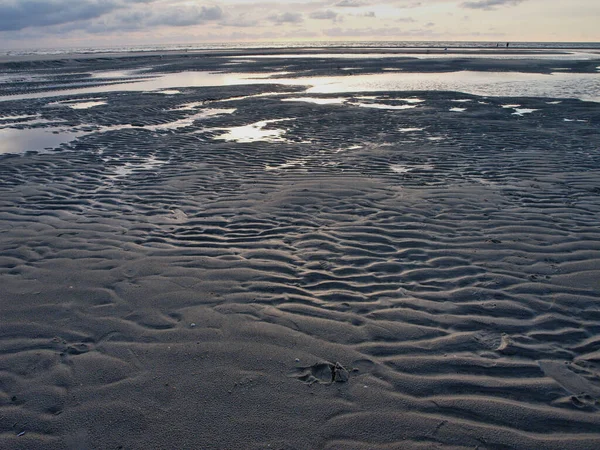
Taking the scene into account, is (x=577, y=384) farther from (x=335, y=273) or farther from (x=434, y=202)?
(x=434, y=202)

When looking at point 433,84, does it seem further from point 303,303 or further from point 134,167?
point 303,303

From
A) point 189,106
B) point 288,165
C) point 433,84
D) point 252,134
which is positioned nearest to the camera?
point 288,165

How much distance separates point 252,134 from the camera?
14.2m

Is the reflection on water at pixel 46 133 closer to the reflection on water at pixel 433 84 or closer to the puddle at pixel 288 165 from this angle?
the puddle at pixel 288 165

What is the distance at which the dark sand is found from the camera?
133 inches

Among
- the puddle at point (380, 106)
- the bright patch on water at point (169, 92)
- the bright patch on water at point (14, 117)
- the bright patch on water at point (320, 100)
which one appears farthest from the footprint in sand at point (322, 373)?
the bright patch on water at point (169, 92)

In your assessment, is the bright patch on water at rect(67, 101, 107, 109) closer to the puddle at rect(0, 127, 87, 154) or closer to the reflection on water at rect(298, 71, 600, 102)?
the puddle at rect(0, 127, 87, 154)

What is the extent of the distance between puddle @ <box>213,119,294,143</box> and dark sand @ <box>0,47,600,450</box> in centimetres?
286

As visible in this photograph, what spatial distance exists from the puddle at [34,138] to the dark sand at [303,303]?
233 centimetres

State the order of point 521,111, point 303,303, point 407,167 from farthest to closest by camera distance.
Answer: point 521,111
point 407,167
point 303,303

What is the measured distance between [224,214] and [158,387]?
4.12m

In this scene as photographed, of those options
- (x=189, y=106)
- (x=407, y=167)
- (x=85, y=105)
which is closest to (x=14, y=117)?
(x=85, y=105)

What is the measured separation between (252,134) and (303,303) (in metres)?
10.2

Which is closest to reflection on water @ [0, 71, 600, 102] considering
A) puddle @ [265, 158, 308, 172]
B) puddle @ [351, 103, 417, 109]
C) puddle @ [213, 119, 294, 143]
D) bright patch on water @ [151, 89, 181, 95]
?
bright patch on water @ [151, 89, 181, 95]
